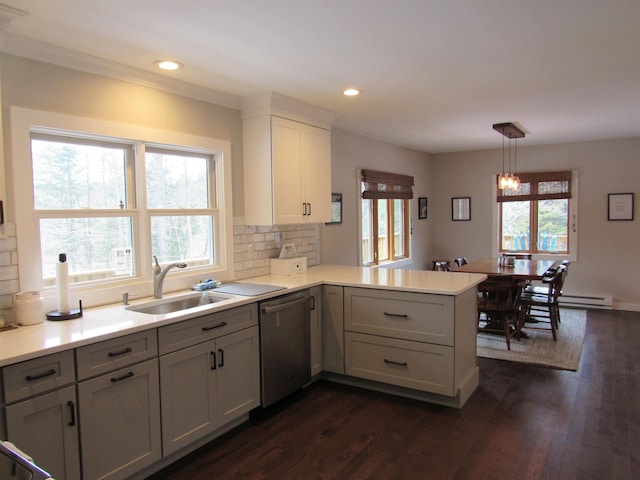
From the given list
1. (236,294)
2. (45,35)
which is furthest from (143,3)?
(236,294)

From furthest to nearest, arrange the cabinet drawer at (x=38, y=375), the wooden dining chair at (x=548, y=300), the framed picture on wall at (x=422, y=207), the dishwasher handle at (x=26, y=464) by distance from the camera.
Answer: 1. the framed picture on wall at (x=422, y=207)
2. the wooden dining chair at (x=548, y=300)
3. the cabinet drawer at (x=38, y=375)
4. the dishwasher handle at (x=26, y=464)

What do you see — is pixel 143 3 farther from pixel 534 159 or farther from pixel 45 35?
pixel 534 159

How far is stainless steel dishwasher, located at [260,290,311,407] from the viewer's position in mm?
3113

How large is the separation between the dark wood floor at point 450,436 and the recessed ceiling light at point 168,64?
2401mm

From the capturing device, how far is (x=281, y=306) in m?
3.23

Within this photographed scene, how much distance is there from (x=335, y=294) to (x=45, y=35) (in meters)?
2.54

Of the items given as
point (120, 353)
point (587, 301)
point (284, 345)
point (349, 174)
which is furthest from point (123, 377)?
point (587, 301)

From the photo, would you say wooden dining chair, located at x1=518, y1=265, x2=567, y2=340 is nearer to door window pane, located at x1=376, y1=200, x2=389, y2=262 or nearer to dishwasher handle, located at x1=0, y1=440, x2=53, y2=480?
door window pane, located at x1=376, y1=200, x2=389, y2=262

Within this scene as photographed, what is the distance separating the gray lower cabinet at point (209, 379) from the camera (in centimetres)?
248

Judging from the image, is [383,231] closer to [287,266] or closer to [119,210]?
[287,266]

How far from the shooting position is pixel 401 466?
253cm

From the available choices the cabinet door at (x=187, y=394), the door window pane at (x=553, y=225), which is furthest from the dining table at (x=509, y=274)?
the cabinet door at (x=187, y=394)

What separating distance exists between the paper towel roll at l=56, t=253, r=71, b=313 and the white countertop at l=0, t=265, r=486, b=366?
0.34ft

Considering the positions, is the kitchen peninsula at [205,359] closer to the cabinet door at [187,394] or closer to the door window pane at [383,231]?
the cabinet door at [187,394]
